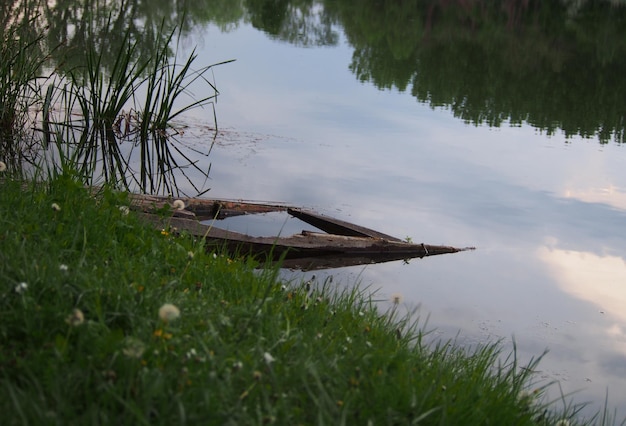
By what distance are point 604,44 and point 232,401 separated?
70.6 feet

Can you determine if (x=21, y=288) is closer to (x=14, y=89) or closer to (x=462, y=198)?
(x=14, y=89)

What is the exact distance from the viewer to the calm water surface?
5.43m

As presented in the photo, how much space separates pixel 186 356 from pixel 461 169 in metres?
6.81

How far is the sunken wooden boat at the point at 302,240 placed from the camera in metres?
5.29

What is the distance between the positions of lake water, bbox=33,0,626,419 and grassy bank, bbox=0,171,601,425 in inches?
52.3

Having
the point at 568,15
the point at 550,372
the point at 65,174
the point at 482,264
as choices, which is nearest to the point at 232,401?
the point at 65,174

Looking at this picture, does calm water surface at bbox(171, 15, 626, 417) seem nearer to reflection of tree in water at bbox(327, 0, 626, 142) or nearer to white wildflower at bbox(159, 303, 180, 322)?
reflection of tree in water at bbox(327, 0, 626, 142)

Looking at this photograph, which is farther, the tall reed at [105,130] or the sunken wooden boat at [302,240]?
the tall reed at [105,130]

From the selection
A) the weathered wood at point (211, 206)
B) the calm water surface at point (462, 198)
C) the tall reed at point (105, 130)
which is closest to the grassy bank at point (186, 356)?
the calm water surface at point (462, 198)

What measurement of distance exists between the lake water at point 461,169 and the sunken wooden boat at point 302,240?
0.40 ft

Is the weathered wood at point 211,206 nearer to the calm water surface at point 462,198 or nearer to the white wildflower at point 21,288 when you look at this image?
the calm water surface at point 462,198

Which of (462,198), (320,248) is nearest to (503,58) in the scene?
(462,198)

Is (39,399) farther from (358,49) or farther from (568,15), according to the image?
(568,15)

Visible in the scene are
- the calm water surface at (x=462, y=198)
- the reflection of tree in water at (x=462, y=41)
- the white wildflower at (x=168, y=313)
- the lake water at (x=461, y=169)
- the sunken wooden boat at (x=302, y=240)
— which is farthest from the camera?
the reflection of tree in water at (x=462, y=41)
